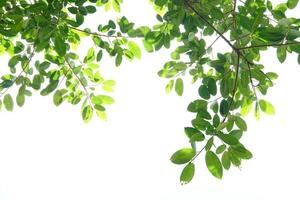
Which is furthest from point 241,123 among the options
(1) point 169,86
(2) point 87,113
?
(2) point 87,113

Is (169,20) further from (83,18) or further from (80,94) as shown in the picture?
(80,94)

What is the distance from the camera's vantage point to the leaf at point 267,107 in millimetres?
2475

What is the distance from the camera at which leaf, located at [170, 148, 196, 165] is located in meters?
1.72

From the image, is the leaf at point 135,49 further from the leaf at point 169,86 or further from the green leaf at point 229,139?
the green leaf at point 229,139

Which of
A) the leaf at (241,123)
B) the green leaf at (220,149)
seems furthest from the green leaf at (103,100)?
the green leaf at (220,149)

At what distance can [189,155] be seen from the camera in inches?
68.2

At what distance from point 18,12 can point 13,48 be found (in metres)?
0.70

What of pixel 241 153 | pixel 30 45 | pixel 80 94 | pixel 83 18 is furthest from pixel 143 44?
pixel 241 153

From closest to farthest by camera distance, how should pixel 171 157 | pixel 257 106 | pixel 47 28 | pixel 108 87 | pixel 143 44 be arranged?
pixel 171 157, pixel 47 28, pixel 257 106, pixel 143 44, pixel 108 87

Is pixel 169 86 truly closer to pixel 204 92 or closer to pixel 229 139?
pixel 204 92

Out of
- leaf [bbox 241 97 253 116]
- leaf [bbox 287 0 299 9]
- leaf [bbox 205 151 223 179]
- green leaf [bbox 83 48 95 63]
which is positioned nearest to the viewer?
leaf [bbox 205 151 223 179]

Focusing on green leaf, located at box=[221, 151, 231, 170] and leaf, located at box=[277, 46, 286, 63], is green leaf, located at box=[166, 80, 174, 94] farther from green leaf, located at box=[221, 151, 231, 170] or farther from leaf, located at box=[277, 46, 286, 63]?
green leaf, located at box=[221, 151, 231, 170]

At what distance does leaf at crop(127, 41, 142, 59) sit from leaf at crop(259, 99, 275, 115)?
94cm

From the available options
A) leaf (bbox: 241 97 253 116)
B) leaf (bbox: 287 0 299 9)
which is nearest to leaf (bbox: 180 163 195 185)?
leaf (bbox: 241 97 253 116)
